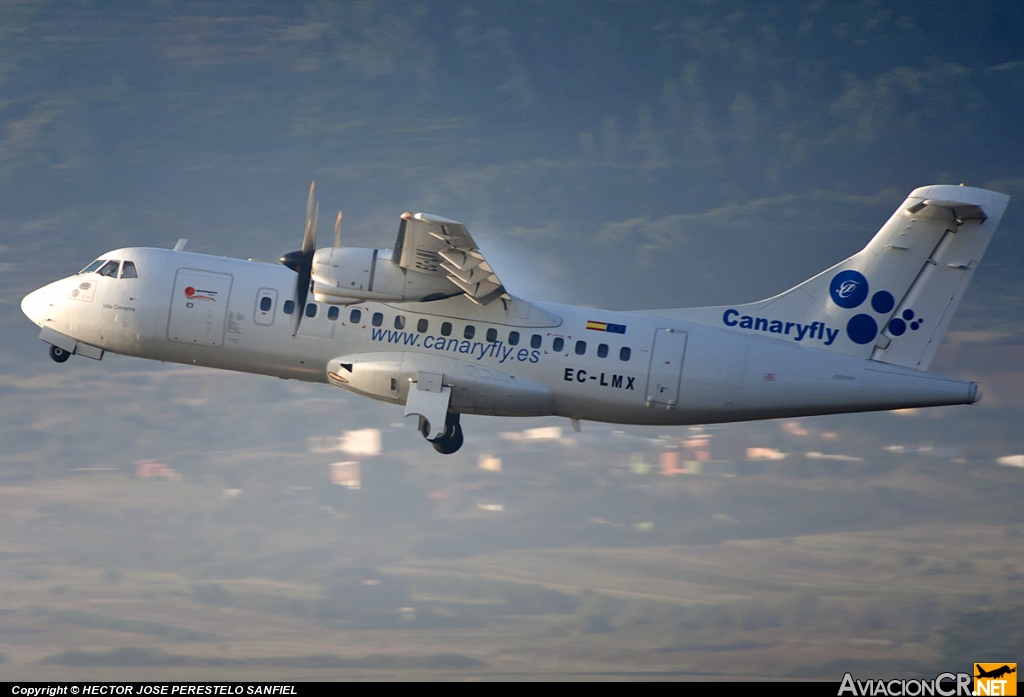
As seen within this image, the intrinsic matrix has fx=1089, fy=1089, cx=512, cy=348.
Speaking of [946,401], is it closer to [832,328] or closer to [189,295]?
[832,328]

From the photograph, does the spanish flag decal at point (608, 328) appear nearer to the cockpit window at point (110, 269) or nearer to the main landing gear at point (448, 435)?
the main landing gear at point (448, 435)

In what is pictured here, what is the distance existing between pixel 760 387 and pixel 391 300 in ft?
22.3

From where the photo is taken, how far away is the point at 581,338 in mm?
19812

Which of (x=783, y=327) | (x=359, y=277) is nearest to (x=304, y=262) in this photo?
(x=359, y=277)

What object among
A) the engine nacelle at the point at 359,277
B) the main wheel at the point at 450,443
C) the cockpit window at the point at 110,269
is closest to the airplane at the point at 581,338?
the engine nacelle at the point at 359,277

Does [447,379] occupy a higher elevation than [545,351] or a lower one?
lower

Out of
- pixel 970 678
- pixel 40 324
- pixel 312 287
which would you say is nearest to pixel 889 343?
pixel 970 678

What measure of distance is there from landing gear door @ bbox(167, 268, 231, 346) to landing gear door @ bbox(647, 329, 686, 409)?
312 inches

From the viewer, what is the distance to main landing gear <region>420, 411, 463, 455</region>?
1978 cm

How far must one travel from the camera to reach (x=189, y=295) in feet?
66.6

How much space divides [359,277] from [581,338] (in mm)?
4183

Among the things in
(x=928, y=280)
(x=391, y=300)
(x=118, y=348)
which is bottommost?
(x=118, y=348)

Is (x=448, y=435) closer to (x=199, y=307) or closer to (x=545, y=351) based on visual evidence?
(x=545, y=351)

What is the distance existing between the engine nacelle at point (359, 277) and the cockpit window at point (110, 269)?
4563 millimetres
